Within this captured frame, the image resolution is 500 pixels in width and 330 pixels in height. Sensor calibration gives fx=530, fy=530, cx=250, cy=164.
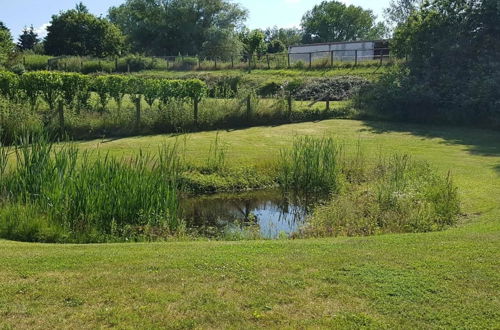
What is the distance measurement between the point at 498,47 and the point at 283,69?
1614cm

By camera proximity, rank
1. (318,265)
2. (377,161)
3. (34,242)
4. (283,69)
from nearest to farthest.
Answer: (318,265) → (34,242) → (377,161) → (283,69)

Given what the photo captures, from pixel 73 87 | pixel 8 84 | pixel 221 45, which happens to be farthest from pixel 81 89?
pixel 221 45

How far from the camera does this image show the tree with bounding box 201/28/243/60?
5925 centimetres

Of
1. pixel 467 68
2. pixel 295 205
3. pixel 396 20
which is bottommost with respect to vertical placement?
pixel 295 205

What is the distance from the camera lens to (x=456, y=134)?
1920 cm

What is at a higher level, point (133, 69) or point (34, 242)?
point (133, 69)

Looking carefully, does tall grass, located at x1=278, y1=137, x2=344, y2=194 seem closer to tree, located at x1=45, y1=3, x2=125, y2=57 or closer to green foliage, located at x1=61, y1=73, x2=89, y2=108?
green foliage, located at x1=61, y1=73, x2=89, y2=108

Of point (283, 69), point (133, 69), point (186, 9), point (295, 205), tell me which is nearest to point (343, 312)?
point (295, 205)

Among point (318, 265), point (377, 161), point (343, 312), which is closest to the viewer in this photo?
point (343, 312)

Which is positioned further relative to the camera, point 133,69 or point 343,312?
point 133,69

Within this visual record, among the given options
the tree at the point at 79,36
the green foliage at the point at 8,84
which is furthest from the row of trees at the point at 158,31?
the green foliage at the point at 8,84

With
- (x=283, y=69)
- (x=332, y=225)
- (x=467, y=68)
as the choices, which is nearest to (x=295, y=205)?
(x=332, y=225)

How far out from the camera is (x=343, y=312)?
4.56 metres

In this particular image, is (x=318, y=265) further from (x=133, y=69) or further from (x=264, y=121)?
(x=133, y=69)
